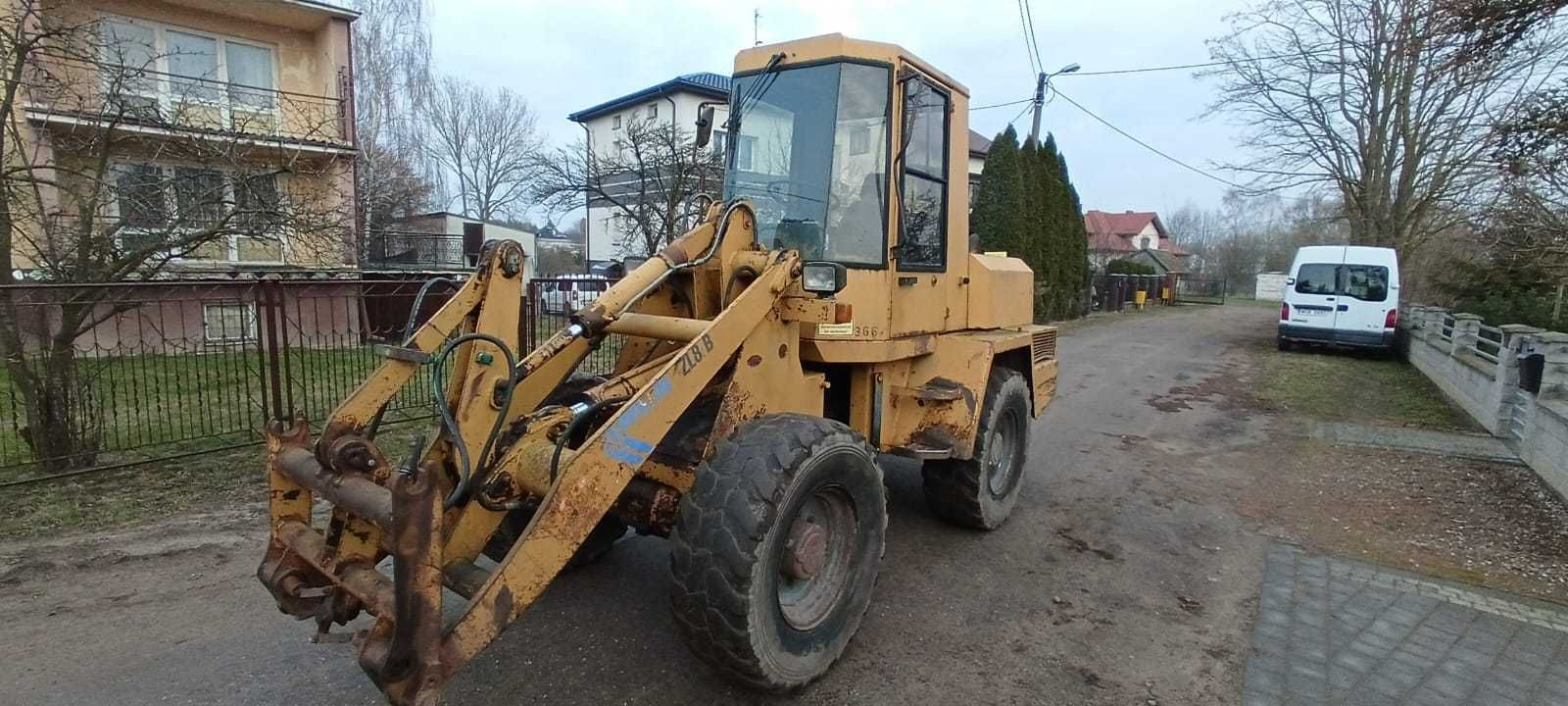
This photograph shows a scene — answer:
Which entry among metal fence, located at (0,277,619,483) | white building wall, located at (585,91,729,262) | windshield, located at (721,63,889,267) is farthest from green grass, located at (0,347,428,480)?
white building wall, located at (585,91,729,262)

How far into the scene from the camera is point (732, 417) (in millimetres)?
3268

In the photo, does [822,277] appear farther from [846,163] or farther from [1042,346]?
[1042,346]

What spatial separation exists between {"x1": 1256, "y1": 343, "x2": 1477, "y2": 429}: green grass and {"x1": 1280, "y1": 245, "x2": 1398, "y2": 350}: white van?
48 cm

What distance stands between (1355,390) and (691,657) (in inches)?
462

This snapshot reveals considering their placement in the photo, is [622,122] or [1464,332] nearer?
[1464,332]

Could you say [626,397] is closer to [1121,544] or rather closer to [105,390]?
[1121,544]

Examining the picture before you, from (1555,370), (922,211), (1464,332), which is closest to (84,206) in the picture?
(922,211)

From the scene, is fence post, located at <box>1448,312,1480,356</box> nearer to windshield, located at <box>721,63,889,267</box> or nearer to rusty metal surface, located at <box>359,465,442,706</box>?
windshield, located at <box>721,63,889,267</box>

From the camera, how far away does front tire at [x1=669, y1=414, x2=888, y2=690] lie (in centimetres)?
275

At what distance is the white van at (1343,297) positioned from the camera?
48.2ft

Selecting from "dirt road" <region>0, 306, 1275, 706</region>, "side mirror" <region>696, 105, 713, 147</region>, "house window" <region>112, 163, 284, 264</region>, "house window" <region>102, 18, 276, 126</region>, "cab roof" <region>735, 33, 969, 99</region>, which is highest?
"house window" <region>102, 18, 276, 126</region>

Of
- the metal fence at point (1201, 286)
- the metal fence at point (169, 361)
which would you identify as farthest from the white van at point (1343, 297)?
the metal fence at point (1201, 286)

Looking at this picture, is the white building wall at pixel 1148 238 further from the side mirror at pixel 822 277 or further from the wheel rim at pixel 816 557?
the wheel rim at pixel 816 557

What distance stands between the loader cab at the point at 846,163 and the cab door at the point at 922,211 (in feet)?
0.04
